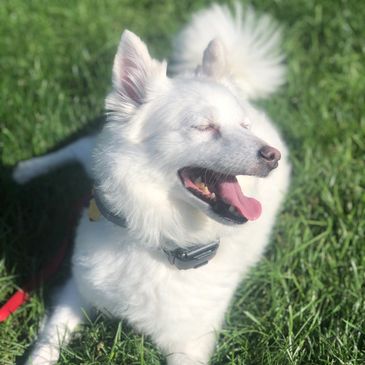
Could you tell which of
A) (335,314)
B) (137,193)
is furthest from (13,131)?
(335,314)

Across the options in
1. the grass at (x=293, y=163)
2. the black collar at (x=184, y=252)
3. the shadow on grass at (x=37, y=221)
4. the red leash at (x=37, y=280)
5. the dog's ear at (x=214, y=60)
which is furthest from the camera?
the shadow on grass at (x=37, y=221)

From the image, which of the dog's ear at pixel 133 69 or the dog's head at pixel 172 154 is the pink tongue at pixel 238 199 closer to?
the dog's head at pixel 172 154

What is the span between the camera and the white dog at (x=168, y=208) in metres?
2.39

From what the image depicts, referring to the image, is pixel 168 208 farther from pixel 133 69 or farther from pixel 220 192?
pixel 133 69

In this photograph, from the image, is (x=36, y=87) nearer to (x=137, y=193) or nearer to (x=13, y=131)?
(x=13, y=131)

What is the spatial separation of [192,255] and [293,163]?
1.65 metres

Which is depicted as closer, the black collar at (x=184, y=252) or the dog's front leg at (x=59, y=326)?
the black collar at (x=184, y=252)

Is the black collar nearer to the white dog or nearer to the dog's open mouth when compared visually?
the white dog

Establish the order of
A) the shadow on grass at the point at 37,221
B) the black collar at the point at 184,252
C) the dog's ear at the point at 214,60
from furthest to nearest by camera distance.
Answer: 1. the shadow on grass at the point at 37,221
2. the dog's ear at the point at 214,60
3. the black collar at the point at 184,252

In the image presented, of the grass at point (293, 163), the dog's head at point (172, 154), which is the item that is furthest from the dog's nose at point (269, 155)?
the grass at point (293, 163)

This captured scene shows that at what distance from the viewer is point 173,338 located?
106 inches

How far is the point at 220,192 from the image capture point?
2.46m

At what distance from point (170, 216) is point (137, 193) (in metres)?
0.18

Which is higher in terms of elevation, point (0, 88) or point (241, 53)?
point (241, 53)
